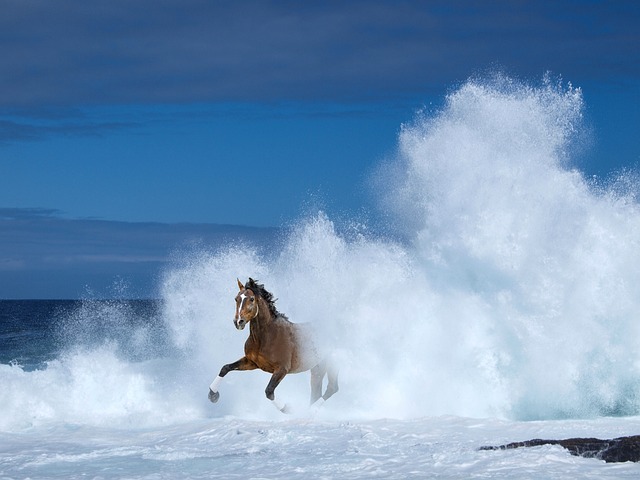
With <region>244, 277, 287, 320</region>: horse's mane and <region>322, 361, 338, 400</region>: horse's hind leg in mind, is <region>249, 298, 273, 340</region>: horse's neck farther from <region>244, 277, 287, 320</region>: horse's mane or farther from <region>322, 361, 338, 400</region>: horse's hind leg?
<region>322, 361, 338, 400</region>: horse's hind leg

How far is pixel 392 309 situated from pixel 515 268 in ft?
7.11

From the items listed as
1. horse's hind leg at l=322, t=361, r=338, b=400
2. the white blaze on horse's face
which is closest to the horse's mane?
the white blaze on horse's face

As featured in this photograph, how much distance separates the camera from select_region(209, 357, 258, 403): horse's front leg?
12.6m

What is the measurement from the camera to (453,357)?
46.4ft

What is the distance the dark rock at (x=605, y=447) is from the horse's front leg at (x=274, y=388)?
3.55 metres

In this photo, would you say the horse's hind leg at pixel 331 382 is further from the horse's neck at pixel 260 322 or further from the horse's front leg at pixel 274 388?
the horse's neck at pixel 260 322

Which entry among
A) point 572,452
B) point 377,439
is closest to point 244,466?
point 377,439

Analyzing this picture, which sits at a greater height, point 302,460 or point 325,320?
point 325,320

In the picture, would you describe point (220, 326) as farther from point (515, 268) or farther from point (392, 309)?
point (515, 268)

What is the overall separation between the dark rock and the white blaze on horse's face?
372 centimetres

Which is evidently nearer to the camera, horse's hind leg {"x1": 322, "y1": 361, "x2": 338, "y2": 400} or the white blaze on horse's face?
the white blaze on horse's face

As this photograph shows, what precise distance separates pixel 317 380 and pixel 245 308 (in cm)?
221

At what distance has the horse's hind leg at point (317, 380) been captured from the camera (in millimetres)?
13477

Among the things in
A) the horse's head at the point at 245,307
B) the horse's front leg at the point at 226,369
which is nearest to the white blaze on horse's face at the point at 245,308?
the horse's head at the point at 245,307
